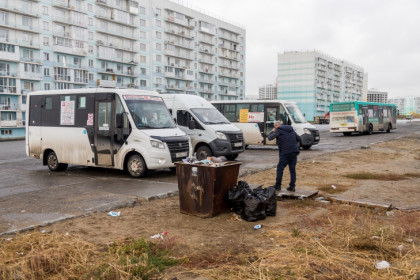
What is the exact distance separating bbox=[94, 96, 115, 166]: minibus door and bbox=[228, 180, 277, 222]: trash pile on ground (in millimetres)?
5740

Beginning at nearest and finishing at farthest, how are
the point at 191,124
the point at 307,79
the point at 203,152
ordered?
the point at 191,124 < the point at 203,152 < the point at 307,79

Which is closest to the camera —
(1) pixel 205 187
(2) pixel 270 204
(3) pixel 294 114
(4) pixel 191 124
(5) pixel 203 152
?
(1) pixel 205 187

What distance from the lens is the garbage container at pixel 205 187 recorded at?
6.52 meters

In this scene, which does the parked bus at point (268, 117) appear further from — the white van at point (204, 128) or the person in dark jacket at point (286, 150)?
the person in dark jacket at point (286, 150)

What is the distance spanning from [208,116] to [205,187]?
8.56m

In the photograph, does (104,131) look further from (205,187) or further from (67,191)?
(205,187)

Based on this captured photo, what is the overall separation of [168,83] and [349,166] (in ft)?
249

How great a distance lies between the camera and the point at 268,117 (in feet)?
69.1

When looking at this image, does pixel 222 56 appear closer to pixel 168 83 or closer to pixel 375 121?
pixel 168 83

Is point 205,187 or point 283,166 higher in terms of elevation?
point 283,166

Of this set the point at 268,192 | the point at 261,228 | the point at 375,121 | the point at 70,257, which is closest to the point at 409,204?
the point at 268,192

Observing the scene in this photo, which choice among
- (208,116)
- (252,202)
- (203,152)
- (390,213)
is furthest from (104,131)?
(390,213)

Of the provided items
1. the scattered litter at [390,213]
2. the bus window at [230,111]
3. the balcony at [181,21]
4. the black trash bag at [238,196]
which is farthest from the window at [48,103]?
the balcony at [181,21]

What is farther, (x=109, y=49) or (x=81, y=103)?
(x=109, y=49)
